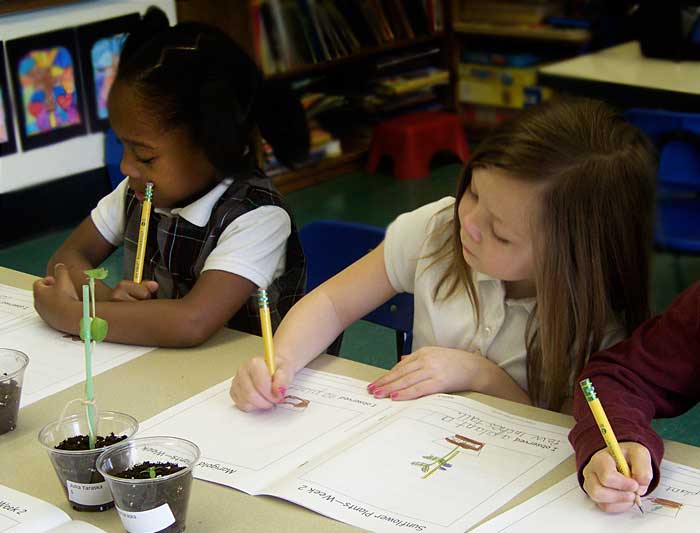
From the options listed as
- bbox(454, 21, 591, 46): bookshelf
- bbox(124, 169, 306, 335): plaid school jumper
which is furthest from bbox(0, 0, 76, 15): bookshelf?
bbox(454, 21, 591, 46): bookshelf

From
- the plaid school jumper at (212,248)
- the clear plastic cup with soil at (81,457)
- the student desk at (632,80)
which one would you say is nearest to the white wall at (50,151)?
the student desk at (632,80)

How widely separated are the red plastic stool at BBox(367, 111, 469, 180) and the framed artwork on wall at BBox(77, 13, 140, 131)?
4.85 feet

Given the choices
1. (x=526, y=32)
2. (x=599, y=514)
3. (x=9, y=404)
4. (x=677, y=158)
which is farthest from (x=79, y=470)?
(x=526, y=32)

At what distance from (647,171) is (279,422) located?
0.54 metres

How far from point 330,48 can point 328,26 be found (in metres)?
0.10

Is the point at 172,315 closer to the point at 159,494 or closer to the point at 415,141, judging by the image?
the point at 159,494

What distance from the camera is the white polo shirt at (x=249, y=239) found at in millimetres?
1576

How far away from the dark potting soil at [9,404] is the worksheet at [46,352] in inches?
2.5

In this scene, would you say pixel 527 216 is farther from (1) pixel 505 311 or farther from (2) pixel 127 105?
(2) pixel 127 105

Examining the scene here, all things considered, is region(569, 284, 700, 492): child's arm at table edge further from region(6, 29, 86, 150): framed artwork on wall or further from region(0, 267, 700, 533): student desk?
region(6, 29, 86, 150): framed artwork on wall

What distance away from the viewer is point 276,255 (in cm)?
165

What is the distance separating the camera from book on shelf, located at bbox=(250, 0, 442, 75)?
4395mm

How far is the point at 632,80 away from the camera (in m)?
2.96

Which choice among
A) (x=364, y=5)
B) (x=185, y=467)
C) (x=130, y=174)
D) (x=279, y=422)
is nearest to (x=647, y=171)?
(x=279, y=422)
